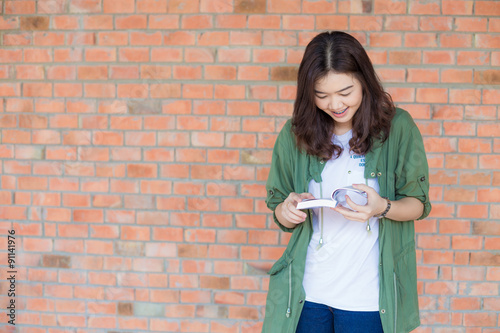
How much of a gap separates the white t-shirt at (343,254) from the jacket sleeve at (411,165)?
12 centimetres

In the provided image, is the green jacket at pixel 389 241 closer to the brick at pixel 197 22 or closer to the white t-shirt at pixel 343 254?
the white t-shirt at pixel 343 254

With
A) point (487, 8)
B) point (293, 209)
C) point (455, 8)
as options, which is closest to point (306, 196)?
point (293, 209)

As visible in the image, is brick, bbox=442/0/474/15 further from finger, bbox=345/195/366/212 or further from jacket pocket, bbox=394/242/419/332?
finger, bbox=345/195/366/212

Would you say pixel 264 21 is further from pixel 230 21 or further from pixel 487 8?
pixel 487 8

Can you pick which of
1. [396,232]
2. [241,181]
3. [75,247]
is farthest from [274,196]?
[75,247]

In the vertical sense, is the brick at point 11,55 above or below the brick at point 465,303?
above

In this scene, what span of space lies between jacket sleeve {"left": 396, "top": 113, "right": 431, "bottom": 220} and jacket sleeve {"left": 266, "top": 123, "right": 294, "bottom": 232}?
462 millimetres

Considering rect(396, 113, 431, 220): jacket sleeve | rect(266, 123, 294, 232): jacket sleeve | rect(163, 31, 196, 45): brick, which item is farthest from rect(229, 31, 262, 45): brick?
rect(396, 113, 431, 220): jacket sleeve

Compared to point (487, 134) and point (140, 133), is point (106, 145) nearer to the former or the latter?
point (140, 133)

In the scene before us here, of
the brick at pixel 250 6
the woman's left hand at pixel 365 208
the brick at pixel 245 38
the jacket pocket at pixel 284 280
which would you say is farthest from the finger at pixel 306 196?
the brick at pixel 250 6

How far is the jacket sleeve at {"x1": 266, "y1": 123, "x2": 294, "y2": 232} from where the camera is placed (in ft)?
6.63

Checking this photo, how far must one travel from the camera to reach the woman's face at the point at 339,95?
1793 millimetres

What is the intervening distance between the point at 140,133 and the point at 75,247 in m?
0.91

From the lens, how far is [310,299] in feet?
6.18
